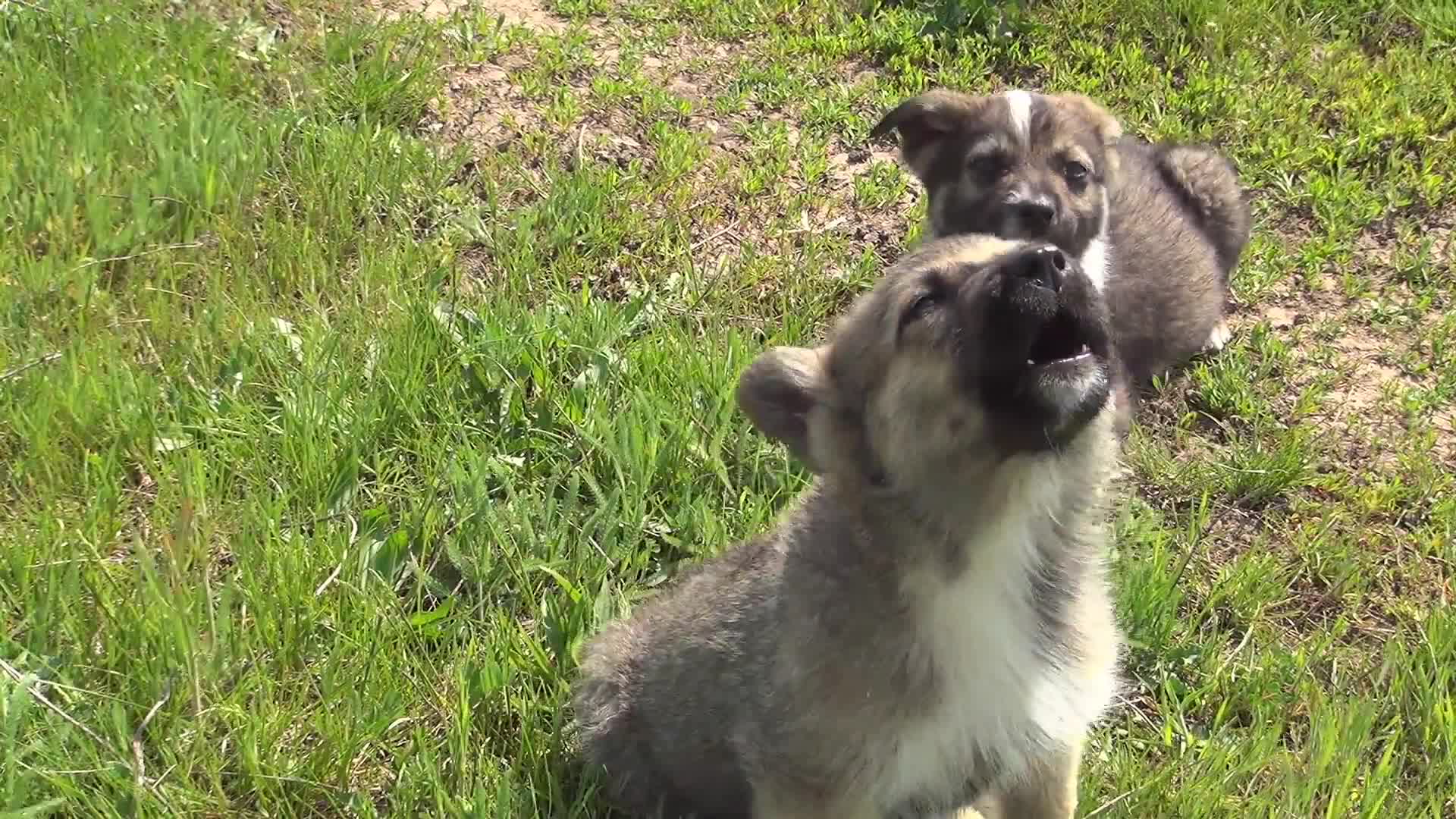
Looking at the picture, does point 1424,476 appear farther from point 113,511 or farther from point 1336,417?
point 113,511

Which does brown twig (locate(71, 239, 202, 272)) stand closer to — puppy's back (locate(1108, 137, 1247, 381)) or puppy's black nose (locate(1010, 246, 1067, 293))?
puppy's black nose (locate(1010, 246, 1067, 293))

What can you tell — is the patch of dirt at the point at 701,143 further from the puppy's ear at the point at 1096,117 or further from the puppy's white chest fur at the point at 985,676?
the puppy's white chest fur at the point at 985,676

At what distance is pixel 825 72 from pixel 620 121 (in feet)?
3.78

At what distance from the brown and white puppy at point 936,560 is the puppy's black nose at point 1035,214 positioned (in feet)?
4.61

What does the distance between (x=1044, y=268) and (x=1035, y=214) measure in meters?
1.95

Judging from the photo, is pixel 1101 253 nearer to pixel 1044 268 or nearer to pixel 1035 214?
pixel 1035 214

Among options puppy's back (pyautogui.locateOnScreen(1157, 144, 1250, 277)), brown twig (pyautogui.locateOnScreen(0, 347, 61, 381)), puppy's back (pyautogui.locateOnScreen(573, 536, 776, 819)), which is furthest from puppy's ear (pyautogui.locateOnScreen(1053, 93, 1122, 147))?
brown twig (pyautogui.locateOnScreen(0, 347, 61, 381))

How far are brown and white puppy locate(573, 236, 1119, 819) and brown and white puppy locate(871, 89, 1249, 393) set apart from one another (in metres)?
1.59

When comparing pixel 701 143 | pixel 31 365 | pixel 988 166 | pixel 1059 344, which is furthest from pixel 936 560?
pixel 701 143

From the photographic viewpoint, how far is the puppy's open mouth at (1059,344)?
226 centimetres

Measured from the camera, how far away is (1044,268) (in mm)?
2219

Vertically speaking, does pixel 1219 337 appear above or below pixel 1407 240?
below

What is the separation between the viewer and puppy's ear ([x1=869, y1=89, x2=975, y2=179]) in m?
4.44

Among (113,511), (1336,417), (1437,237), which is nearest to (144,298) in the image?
(113,511)
